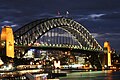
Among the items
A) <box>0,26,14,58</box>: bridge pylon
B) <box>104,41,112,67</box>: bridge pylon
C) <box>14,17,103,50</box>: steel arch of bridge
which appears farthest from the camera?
<box>104,41,112,67</box>: bridge pylon

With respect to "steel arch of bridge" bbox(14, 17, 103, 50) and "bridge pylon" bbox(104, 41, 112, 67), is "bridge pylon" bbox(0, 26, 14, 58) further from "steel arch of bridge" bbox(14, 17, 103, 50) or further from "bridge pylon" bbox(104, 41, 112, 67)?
"bridge pylon" bbox(104, 41, 112, 67)

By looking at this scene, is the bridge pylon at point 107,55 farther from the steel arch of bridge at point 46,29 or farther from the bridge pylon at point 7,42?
the bridge pylon at point 7,42

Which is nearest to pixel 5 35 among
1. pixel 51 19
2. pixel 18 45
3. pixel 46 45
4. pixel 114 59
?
pixel 18 45

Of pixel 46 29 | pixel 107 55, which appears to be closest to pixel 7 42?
pixel 46 29

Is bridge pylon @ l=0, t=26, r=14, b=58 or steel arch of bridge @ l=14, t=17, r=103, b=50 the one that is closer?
bridge pylon @ l=0, t=26, r=14, b=58

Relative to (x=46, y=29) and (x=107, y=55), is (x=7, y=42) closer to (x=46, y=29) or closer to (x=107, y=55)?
(x=46, y=29)

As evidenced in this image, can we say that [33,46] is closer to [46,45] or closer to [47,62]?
[46,45]

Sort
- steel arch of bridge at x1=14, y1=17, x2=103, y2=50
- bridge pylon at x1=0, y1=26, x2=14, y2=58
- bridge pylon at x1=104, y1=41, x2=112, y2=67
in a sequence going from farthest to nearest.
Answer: bridge pylon at x1=104, y1=41, x2=112, y2=67 < steel arch of bridge at x1=14, y1=17, x2=103, y2=50 < bridge pylon at x1=0, y1=26, x2=14, y2=58

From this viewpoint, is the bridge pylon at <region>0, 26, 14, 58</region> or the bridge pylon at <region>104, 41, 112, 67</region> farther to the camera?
the bridge pylon at <region>104, 41, 112, 67</region>
